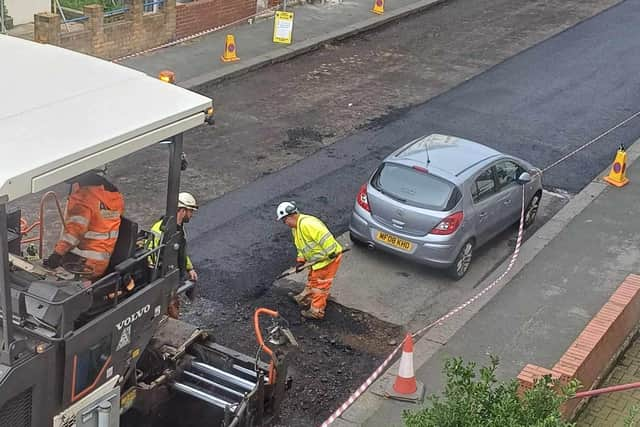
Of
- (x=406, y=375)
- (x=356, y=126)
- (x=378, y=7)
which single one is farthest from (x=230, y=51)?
(x=406, y=375)

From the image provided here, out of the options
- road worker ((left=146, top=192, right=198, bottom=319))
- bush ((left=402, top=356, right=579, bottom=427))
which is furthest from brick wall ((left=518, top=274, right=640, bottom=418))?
road worker ((left=146, top=192, right=198, bottom=319))

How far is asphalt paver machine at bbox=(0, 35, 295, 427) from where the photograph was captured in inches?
211

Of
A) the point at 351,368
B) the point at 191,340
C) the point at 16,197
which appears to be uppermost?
the point at 16,197

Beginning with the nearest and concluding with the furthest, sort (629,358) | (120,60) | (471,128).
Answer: (629,358), (471,128), (120,60)

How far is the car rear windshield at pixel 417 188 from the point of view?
1106cm

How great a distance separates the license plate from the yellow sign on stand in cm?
946

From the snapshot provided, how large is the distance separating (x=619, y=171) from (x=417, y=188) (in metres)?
4.39

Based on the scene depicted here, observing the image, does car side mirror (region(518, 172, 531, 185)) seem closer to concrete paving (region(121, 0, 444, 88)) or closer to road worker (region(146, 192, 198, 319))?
road worker (region(146, 192, 198, 319))

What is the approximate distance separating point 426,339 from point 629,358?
205cm

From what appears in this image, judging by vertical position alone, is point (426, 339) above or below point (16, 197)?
below

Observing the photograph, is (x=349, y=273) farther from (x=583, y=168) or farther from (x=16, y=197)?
(x=16, y=197)

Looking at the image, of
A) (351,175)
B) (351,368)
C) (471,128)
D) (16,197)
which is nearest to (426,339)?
(351,368)

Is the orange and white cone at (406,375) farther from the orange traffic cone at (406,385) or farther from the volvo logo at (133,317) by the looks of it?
the volvo logo at (133,317)

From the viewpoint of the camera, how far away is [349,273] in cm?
1123
